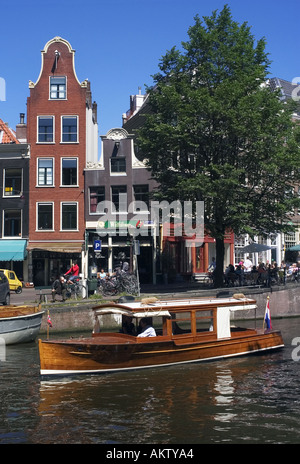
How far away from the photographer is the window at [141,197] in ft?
138

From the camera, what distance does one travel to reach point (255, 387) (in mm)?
16609

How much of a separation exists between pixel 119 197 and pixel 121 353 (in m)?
24.7

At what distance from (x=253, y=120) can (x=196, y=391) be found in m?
19.1

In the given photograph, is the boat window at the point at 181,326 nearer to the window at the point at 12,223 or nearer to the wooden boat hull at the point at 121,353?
the wooden boat hull at the point at 121,353

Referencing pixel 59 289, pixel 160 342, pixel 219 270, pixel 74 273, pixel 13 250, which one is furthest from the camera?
pixel 13 250

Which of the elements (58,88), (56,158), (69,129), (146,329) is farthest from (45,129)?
(146,329)

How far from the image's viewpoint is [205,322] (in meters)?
20.7

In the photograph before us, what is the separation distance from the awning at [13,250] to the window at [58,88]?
11.0 m

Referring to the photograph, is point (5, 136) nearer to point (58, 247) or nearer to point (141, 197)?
point (58, 247)

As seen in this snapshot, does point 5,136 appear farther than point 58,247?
Yes

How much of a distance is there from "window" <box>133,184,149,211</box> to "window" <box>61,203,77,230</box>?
14.6 ft

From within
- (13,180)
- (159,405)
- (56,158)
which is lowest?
(159,405)

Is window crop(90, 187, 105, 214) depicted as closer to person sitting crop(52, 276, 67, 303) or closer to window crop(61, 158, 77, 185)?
window crop(61, 158, 77, 185)

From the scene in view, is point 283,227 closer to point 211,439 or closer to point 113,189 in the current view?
point 113,189
